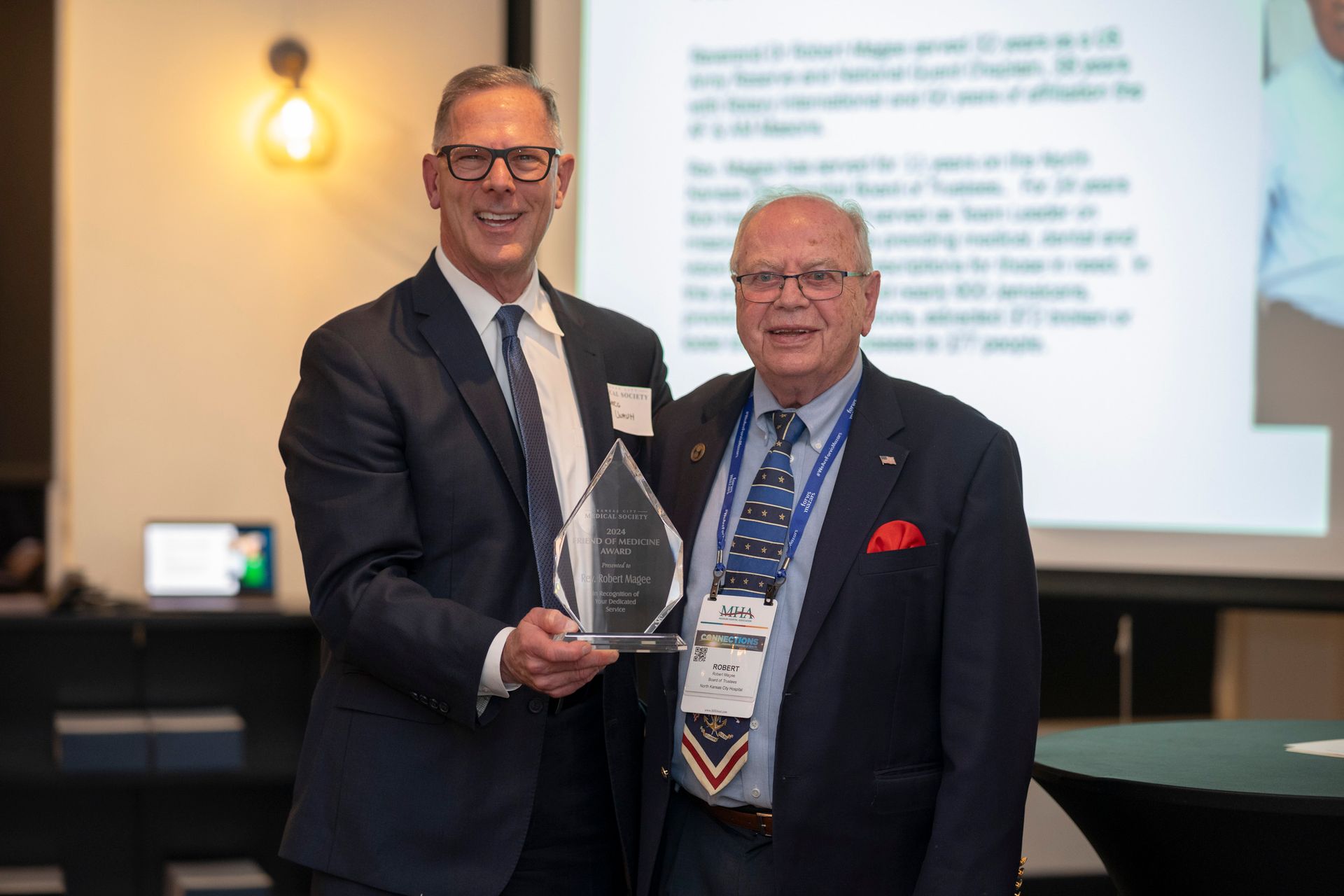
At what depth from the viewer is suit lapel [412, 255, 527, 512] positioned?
6.48 ft

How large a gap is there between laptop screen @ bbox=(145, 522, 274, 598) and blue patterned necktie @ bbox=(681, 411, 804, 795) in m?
2.52

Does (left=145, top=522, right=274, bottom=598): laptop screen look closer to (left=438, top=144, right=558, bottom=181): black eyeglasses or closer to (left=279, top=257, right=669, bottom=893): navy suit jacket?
(left=279, top=257, right=669, bottom=893): navy suit jacket

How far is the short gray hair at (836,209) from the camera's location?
1.97m

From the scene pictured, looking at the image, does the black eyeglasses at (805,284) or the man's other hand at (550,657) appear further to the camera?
the black eyeglasses at (805,284)

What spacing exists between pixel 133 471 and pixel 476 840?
2.73 m

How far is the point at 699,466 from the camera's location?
6.64 ft

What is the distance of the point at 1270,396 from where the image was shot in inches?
139

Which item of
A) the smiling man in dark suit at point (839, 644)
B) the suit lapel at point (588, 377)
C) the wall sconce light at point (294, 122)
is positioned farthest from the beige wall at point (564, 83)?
the smiling man in dark suit at point (839, 644)

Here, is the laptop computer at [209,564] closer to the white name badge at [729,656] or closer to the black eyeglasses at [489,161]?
the black eyeglasses at [489,161]

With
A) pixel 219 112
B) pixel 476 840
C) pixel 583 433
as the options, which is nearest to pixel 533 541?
pixel 583 433

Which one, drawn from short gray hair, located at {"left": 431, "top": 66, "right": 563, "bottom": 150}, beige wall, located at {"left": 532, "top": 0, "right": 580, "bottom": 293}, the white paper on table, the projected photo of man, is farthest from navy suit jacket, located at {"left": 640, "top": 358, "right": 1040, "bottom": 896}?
beige wall, located at {"left": 532, "top": 0, "right": 580, "bottom": 293}

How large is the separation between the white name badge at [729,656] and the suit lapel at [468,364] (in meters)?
0.36

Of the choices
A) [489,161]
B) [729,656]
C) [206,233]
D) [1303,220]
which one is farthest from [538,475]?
[206,233]

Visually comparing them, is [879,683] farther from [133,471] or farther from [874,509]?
[133,471]
